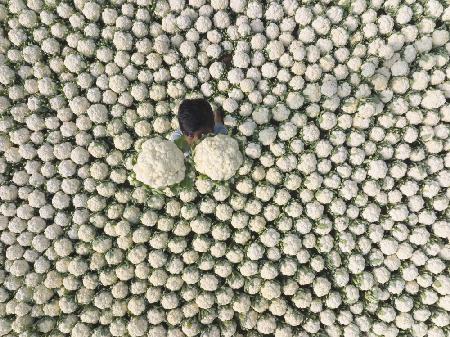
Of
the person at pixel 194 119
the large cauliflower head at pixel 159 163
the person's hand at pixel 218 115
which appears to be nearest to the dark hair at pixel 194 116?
the person at pixel 194 119

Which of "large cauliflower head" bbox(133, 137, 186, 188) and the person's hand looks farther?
the person's hand

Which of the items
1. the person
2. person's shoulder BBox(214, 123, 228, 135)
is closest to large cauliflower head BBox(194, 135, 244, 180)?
the person

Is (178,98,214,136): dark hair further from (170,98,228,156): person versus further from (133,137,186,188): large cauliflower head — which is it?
(133,137,186,188): large cauliflower head

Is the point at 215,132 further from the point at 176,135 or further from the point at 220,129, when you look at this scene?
the point at 176,135

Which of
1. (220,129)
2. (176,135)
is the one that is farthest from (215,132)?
(176,135)

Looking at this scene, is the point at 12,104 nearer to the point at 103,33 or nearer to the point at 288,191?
the point at 103,33

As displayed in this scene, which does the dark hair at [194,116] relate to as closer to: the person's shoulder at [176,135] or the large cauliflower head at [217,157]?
the large cauliflower head at [217,157]

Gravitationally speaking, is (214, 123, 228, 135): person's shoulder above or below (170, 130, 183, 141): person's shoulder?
above
